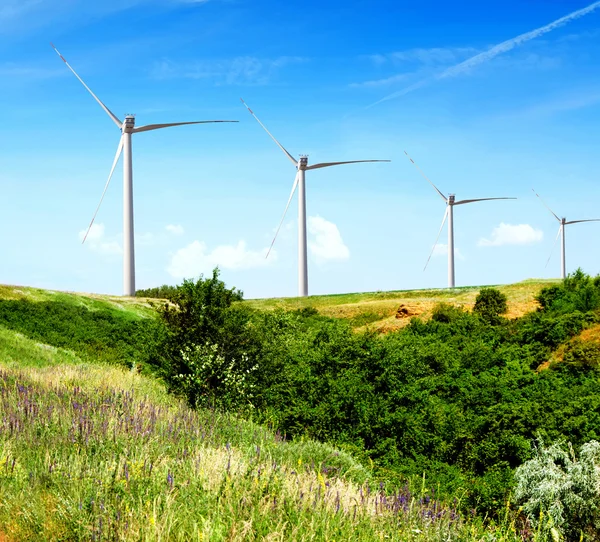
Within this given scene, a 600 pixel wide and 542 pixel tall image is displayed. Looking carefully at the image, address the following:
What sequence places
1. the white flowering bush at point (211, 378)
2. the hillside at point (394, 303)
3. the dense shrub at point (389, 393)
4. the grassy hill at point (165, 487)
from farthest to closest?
1. the hillside at point (394, 303)
2. the white flowering bush at point (211, 378)
3. the dense shrub at point (389, 393)
4. the grassy hill at point (165, 487)

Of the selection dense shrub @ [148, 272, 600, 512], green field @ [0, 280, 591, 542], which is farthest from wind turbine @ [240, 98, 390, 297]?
green field @ [0, 280, 591, 542]

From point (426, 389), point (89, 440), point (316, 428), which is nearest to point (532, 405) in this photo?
point (426, 389)

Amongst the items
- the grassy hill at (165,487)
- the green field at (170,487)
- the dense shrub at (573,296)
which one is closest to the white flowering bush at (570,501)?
the green field at (170,487)

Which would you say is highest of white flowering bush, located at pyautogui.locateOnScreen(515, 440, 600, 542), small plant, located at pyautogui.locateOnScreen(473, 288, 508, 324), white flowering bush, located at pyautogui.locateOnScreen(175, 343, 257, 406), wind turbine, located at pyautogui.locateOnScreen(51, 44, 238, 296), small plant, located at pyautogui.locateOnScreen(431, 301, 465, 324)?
wind turbine, located at pyautogui.locateOnScreen(51, 44, 238, 296)

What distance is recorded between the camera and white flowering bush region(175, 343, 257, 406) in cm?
1545

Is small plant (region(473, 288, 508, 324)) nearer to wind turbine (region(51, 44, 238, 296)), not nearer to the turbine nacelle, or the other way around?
wind turbine (region(51, 44, 238, 296))

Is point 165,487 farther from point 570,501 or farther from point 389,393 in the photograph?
point 389,393

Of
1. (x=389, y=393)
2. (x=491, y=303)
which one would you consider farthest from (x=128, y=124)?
(x=389, y=393)

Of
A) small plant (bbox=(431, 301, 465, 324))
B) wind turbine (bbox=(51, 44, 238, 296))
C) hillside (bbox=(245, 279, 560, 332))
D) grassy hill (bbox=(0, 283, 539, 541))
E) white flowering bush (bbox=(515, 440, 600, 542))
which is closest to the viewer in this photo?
grassy hill (bbox=(0, 283, 539, 541))

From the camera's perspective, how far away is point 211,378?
53.0ft

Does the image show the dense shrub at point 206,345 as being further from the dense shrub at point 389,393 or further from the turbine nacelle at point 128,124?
the turbine nacelle at point 128,124

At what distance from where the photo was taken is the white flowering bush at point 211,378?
50.7 ft

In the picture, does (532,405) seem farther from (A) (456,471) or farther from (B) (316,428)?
(B) (316,428)

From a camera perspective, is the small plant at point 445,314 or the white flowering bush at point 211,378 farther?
the small plant at point 445,314
